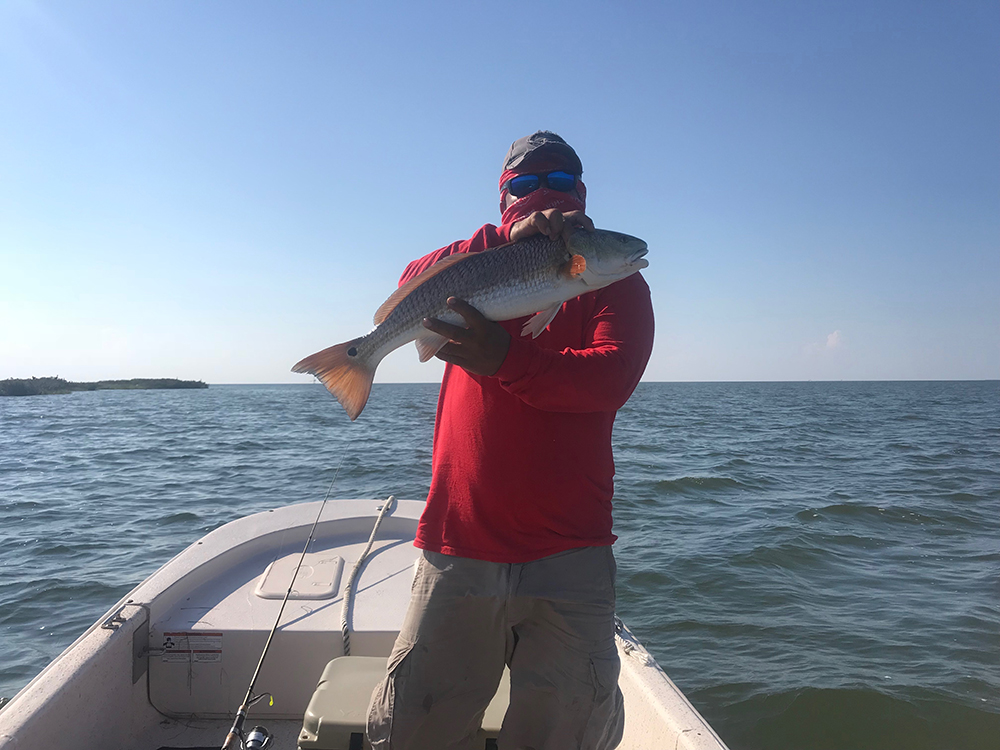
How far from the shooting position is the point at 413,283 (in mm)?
2379

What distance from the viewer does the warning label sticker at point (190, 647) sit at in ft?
12.2

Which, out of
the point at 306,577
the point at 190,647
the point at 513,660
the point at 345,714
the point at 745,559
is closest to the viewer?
the point at 513,660

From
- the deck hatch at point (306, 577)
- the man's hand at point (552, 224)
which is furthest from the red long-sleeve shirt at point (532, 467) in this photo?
the deck hatch at point (306, 577)

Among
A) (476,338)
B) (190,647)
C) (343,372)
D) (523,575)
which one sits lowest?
(190,647)

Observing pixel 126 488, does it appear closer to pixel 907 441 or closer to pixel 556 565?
pixel 556 565

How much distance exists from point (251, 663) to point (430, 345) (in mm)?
2762

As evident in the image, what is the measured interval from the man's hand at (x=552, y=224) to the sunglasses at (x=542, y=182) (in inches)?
15.9

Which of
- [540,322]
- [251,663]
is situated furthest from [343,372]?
[251,663]

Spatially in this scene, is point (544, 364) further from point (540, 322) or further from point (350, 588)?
point (350, 588)

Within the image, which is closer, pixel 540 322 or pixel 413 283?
pixel 540 322

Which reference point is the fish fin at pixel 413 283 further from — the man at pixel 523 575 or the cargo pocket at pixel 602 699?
the cargo pocket at pixel 602 699

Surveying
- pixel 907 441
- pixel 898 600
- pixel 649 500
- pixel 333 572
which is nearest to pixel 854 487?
pixel 649 500

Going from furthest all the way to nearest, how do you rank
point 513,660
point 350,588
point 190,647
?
1. point 350,588
2. point 190,647
3. point 513,660

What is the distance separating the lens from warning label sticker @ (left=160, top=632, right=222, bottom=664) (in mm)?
3715
